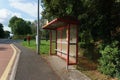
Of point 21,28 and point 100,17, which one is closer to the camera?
point 100,17

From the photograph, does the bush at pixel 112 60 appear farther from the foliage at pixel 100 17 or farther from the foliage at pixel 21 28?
the foliage at pixel 21 28

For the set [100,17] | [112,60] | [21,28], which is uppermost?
[21,28]

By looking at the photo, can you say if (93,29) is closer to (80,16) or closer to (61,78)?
(80,16)

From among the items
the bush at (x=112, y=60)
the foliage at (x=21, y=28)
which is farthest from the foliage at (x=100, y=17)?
the foliage at (x=21, y=28)

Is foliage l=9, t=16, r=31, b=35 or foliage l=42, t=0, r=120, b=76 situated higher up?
foliage l=9, t=16, r=31, b=35

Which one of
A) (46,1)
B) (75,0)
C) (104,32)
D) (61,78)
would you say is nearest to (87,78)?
(61,78)

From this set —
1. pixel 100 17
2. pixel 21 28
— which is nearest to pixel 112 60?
pixel 100 17

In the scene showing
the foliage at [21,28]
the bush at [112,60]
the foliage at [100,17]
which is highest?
the foliage at [21,28]

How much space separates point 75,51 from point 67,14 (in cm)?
191

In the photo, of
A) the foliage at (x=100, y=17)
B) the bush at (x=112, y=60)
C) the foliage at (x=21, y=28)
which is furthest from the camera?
the foliage at (x=21, y=28)

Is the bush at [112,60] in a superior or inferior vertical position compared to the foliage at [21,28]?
inferior

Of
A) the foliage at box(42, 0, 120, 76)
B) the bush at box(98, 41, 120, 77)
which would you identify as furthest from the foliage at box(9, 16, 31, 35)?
the bush at box(98, 41, 120, 77)

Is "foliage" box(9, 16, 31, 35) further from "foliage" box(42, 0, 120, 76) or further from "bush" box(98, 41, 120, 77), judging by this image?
"bush" box(98, 41, 120, 77)

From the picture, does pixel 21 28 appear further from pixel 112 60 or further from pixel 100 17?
pixel 112 60
